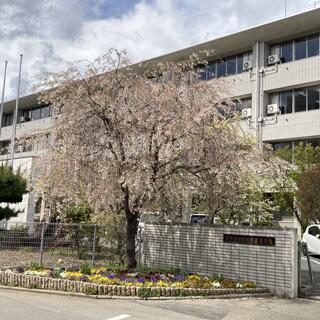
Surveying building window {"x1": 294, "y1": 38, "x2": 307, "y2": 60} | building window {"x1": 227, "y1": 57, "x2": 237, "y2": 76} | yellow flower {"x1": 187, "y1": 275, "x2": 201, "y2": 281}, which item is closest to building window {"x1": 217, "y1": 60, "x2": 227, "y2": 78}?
building window {"x1": 227, "y1": 57, "x2": 237, "y2": 76}

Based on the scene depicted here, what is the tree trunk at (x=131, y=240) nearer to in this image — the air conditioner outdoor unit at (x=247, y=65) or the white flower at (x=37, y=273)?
the white flower at (x=37, y=273)

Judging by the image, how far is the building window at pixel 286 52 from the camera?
32.2 metres

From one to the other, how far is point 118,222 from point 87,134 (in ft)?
14.1

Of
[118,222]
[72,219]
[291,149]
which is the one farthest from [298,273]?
[291,149]

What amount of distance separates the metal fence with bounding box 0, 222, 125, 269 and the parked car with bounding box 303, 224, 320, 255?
9.62m

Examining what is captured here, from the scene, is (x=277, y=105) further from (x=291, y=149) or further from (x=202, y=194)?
(x=202, y=194)

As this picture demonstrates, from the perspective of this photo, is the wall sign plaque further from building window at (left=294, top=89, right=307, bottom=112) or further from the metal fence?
building window at (left=294, top=89, right=307, bottom=112)

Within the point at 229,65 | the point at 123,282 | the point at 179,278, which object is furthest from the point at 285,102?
the point at 123,282

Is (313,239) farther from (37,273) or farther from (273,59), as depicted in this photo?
(273,59)

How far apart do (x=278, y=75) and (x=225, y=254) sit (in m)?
21.2

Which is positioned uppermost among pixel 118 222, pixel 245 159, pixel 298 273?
pixel 245 159

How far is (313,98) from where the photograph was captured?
30516 mm

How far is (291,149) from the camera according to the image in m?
30.2

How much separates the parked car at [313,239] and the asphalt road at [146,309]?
34.6 ft
